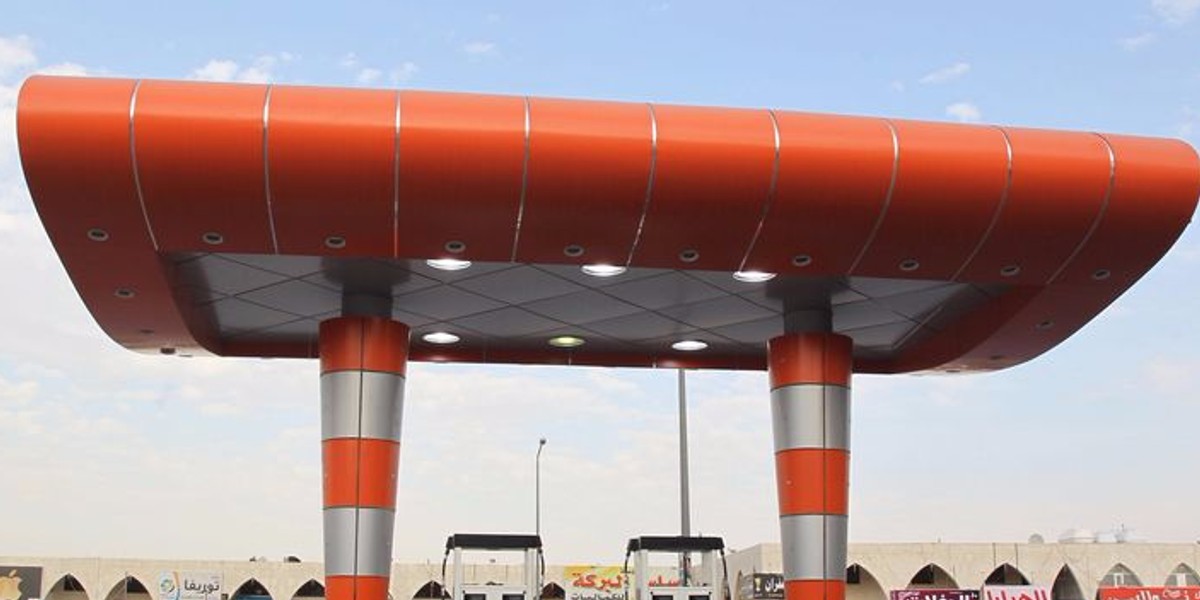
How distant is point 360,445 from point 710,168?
6845 millimetres

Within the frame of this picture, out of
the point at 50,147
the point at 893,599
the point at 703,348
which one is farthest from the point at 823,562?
the point at 893,599

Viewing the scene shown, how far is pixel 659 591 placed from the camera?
2033cm

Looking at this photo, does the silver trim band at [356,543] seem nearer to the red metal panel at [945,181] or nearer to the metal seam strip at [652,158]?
the metal seam strip at [652,158]

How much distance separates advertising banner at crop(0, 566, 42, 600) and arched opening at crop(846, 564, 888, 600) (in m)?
37.9

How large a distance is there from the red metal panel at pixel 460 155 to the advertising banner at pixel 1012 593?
68.7 feet

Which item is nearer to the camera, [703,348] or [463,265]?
[463,265]

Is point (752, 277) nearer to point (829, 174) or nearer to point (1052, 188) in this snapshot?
point (829, 174)

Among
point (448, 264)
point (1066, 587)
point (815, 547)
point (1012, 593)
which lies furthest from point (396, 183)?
point (1066, 587)

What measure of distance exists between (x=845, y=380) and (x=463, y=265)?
244 inches

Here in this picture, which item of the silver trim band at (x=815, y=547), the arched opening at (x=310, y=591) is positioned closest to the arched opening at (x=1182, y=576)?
the arched opening at (x=310, y=591)

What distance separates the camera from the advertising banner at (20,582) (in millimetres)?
57875

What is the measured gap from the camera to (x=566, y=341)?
21594 millimetres

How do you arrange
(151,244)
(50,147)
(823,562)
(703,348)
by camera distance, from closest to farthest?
(50,147), (151,244), (823,562), (703,348)

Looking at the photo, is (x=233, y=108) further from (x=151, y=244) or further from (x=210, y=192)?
(x=151, y=244)
